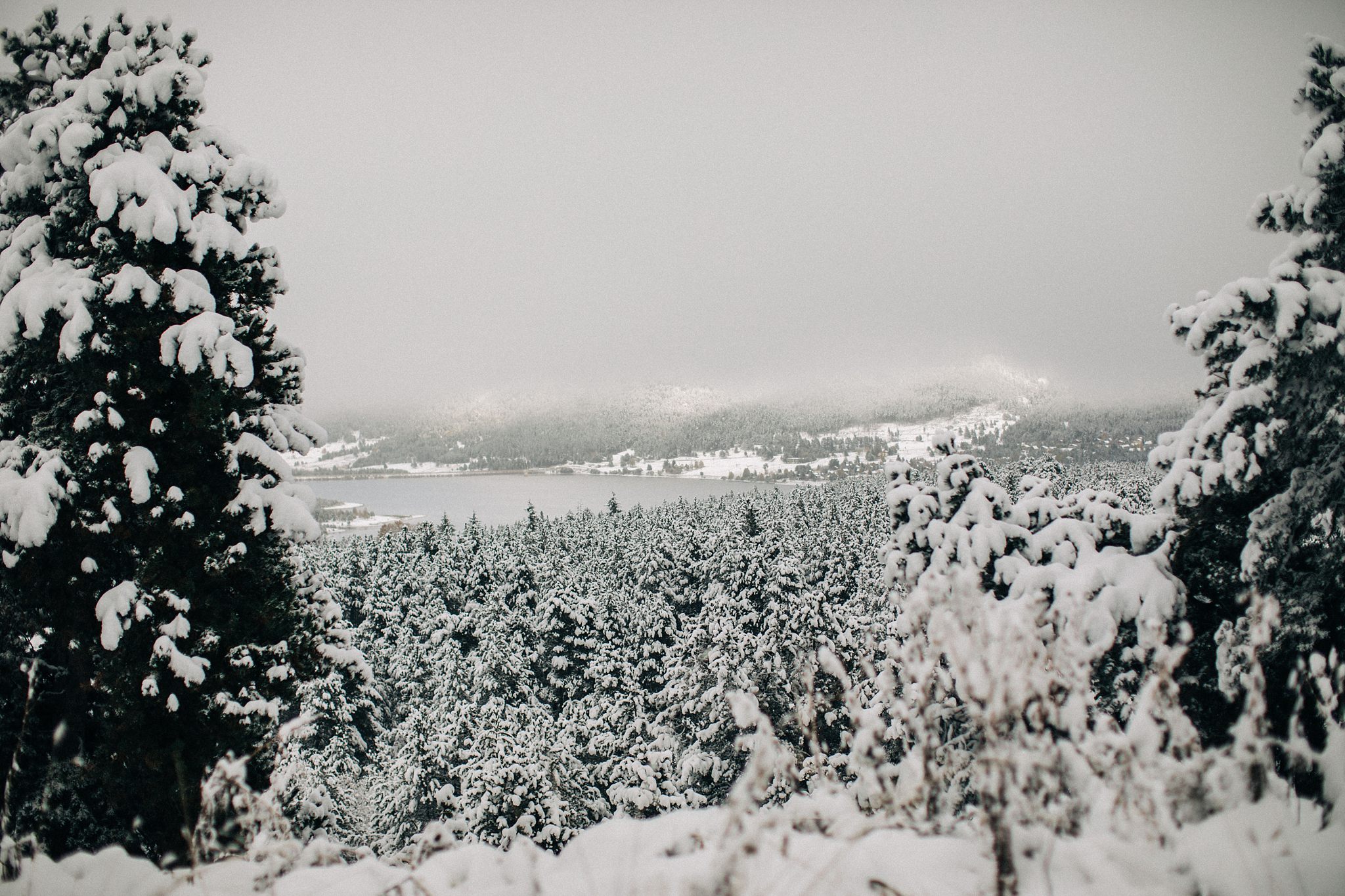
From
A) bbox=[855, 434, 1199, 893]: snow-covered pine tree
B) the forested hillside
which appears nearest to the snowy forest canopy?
bbox=[855, 434, 1199, 893]: snow-covered pine tree

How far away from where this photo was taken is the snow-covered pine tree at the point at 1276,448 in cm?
519

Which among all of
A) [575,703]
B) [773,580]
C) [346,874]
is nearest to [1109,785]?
[346,874]

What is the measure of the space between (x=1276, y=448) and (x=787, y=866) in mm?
6415

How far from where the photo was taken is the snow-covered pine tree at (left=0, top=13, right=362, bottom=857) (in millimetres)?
5535

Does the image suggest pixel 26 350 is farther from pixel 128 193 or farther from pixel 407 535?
pixel 407 535

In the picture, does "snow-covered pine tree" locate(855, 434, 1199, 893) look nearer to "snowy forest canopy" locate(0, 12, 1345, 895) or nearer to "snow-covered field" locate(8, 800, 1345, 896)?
"snowy forest canopy" locate(0, 12, 1345, 895)

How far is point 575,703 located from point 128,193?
2157cm

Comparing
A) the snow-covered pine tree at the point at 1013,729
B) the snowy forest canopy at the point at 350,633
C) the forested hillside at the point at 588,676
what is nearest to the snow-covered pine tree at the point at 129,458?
the snowy forest canopy at the point at 350,633

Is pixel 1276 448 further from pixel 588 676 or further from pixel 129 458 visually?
pixel 588 676

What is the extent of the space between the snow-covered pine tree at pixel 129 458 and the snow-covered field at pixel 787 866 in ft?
10.7

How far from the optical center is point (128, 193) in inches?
229

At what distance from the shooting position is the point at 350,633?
7543mm

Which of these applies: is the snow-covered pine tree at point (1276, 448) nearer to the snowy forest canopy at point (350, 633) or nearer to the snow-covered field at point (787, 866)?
the snowy forest canopy at point (350, 633)

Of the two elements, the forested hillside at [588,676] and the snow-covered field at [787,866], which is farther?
the forested hillside at [588,676]
